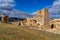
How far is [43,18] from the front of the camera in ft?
190

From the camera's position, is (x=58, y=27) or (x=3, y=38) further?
(x=58, y=27)

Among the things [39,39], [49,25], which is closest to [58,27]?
[49,25]

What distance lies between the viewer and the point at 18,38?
48.9 feet

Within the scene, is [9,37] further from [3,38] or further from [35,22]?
[35,22]

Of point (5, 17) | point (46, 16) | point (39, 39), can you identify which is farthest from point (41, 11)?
point (39, 39)

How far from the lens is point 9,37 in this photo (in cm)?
1473

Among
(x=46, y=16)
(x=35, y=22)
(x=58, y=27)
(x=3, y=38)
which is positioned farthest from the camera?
(x=35, y=22)

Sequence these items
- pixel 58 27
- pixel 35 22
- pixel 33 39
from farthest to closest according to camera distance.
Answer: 1. pixel 35 22
2. pixel 58 27
3. pixel 33 39

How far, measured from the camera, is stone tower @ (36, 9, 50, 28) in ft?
184

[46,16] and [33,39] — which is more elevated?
[46,16]

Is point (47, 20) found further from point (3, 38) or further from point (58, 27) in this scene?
point (3, 38)

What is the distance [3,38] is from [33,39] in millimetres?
3516

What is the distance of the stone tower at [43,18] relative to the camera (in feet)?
184

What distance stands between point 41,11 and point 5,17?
17.4 metres
